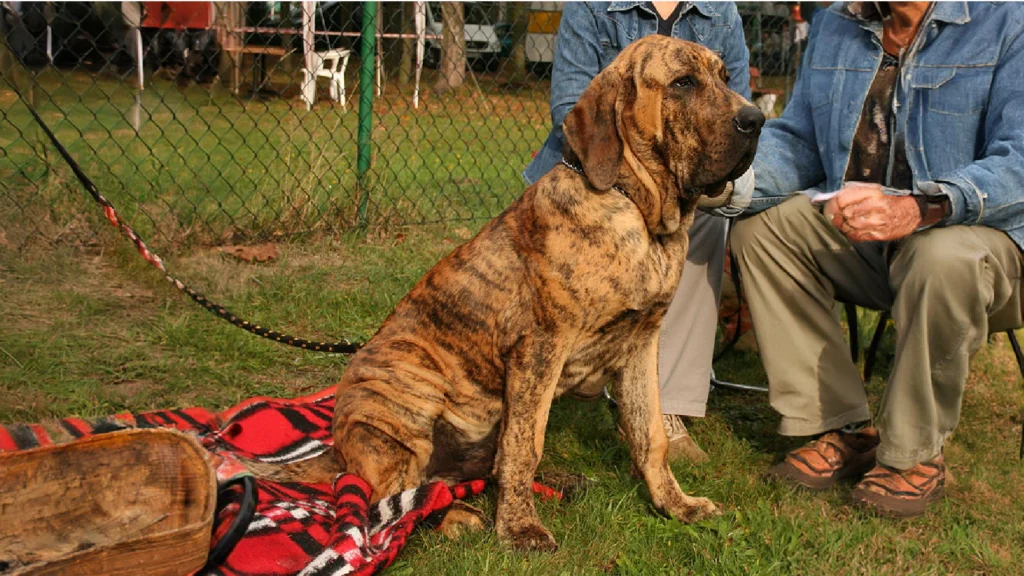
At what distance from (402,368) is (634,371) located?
0.79m

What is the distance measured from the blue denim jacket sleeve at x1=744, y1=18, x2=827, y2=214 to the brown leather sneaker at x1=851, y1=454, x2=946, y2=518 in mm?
1150

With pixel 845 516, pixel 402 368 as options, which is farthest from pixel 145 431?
pixel 845 516

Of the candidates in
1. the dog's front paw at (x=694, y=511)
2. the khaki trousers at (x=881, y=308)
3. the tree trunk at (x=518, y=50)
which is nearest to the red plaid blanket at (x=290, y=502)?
the dog's front paw at (x=694, y=511)

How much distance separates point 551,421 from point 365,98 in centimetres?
283

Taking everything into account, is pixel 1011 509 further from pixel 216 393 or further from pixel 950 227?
pixel 216 393

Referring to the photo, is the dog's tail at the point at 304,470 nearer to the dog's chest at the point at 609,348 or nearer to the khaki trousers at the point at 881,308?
the dog's chest at the point at 609,348

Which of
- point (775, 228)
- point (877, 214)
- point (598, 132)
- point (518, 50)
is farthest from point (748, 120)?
point (518, 50)

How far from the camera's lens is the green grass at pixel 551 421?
306cm

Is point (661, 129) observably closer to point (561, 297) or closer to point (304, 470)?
point (561, 297)

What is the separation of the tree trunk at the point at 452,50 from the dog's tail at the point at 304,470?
17.8 feet

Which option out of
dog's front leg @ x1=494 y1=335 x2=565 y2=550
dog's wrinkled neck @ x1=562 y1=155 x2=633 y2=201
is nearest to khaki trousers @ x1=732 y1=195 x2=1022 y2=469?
dog's wrinkled neck @ x1=562 y1=155 x2=633 y2=201

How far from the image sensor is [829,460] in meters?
3.70

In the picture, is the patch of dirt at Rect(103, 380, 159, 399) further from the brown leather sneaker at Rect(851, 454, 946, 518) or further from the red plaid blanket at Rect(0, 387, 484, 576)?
the brown leather sneaker at Rect(851, 454, 946, 518)

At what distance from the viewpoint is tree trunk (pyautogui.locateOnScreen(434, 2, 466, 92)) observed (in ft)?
28.6
